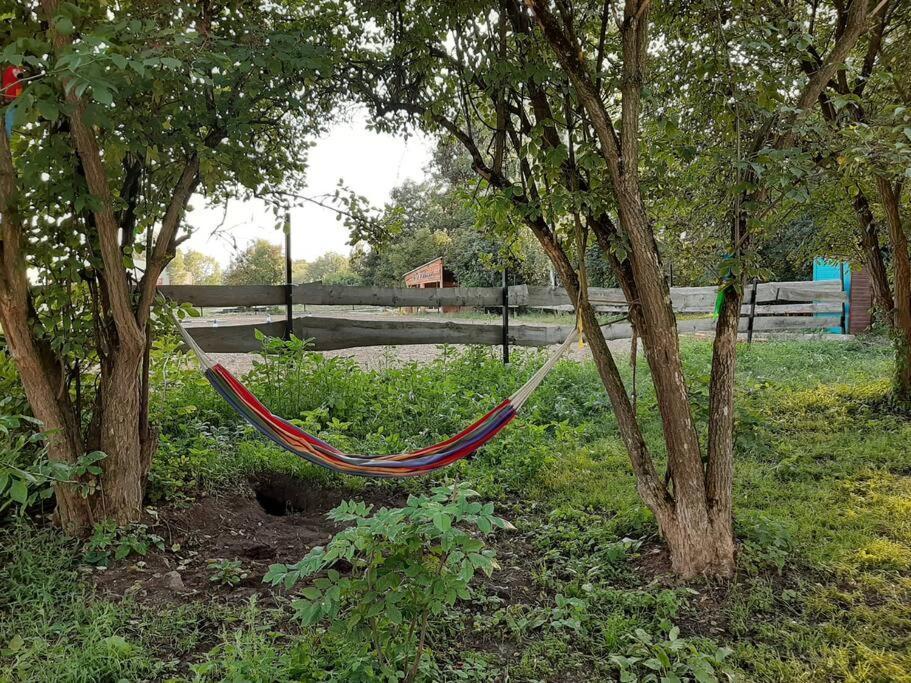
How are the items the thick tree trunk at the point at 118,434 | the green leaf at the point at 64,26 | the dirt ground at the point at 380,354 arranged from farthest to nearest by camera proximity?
the dirt ground at the point at 380,354
the thick tree trunk at the point at 118,434
the green leaf at the point at 64,26

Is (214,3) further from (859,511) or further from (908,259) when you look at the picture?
(908,259)

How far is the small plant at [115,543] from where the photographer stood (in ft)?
7.05

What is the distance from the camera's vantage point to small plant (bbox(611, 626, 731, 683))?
1640 mm

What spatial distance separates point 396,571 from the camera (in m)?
1.46

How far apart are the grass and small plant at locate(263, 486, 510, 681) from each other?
158 millimetres

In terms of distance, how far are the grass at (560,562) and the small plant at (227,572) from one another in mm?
162

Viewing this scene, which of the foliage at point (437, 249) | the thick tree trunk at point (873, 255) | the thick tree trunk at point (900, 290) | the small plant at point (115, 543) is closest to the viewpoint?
the small plant at point (115, 543)

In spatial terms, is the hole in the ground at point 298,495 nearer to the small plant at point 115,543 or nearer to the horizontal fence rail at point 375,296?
the small plant at point 115,543

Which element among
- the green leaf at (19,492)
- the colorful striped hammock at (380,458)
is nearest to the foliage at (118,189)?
the colorful striped hammock at (380,458)

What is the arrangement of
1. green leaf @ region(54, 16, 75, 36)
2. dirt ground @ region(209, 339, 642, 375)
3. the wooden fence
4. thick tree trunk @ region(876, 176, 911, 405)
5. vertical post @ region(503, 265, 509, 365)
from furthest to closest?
dirt ground @ region(209, 339, 642, 375), vertical post @ region(503, 265, 509, 365), the wooden fence, thick tree trunk @ region(876, 176, 911, 405), green leaf @ region(54, 16, 75, 36)

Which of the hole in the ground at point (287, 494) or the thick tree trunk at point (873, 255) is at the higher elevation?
the thick tree trunk at point (873, 255)

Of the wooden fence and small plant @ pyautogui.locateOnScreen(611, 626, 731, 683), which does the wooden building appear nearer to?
the wooden fence

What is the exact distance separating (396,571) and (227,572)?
993 millimetres

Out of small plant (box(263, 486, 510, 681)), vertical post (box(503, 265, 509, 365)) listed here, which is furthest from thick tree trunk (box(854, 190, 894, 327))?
small plant (box(263, 486, 510, 681))
